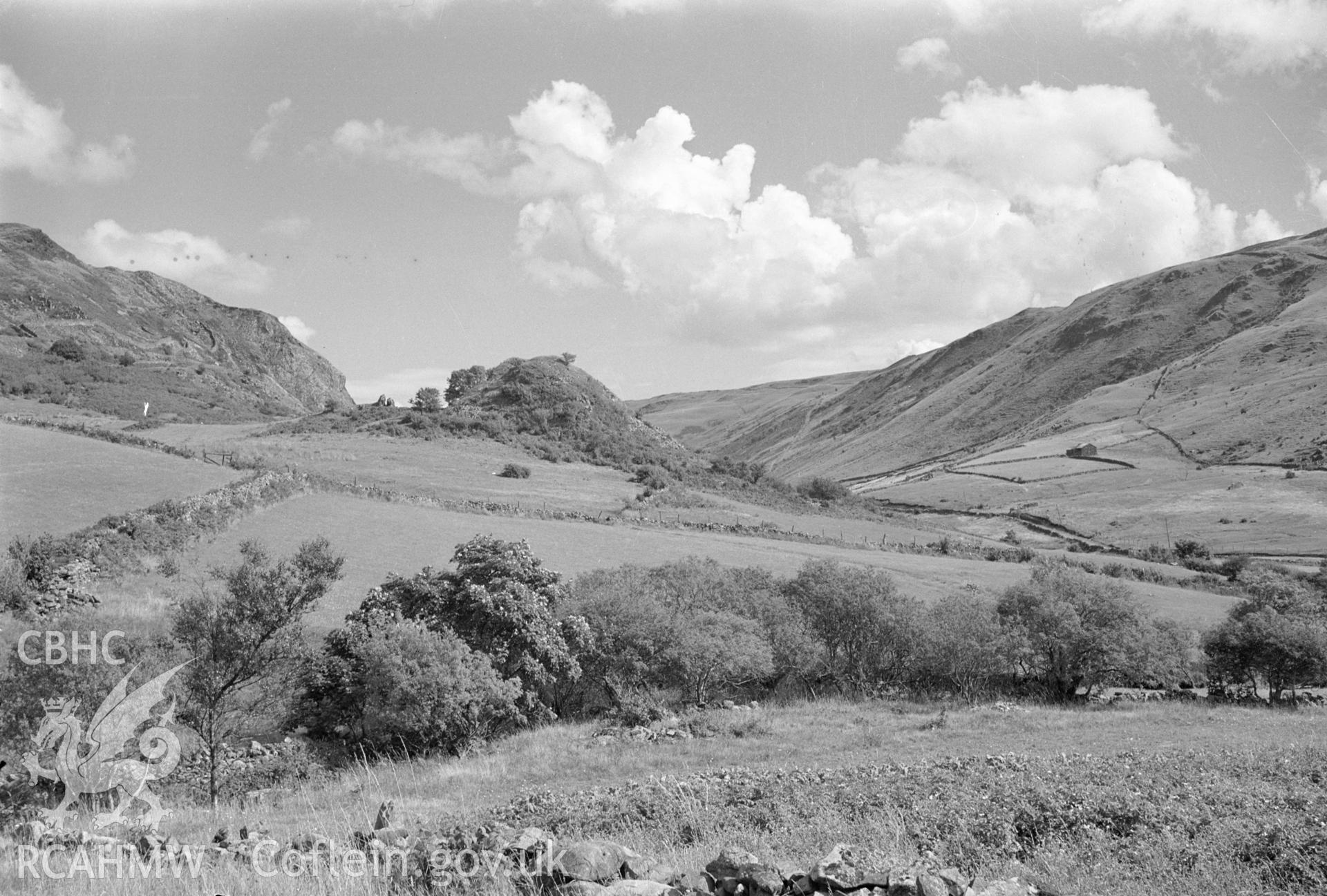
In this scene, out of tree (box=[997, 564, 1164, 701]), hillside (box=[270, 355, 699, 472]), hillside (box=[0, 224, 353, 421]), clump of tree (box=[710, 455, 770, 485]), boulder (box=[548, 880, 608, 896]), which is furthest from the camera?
clump of tree (box=[710, 455, 770, 485])

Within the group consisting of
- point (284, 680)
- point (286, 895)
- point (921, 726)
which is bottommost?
point (921, 726)

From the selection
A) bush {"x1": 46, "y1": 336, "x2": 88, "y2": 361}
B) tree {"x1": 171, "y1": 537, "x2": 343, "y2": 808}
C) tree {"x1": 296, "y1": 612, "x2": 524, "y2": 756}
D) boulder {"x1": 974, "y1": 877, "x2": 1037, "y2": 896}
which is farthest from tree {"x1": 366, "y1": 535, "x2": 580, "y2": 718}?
bush {"x1": 46, "y1": 336, "x2": 88, "y2": 361}

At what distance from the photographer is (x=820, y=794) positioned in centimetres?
1397

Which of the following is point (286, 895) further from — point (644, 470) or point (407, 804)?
point (644, 470)

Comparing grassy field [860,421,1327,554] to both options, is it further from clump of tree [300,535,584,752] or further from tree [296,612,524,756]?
tree [296,612,524,756]

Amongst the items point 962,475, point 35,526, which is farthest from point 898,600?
point 962,475

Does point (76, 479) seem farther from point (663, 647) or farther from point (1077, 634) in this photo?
point (1077, 634)

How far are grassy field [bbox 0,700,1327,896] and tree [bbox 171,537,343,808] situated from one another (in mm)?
3007

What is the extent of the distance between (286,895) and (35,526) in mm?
32485

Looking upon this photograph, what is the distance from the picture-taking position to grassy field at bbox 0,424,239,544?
33.3 metres

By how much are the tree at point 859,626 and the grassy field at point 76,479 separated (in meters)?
31.5

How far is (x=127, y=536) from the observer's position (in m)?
32.2

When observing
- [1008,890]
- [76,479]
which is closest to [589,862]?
[1008,890]

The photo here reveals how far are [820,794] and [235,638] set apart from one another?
589 inches
